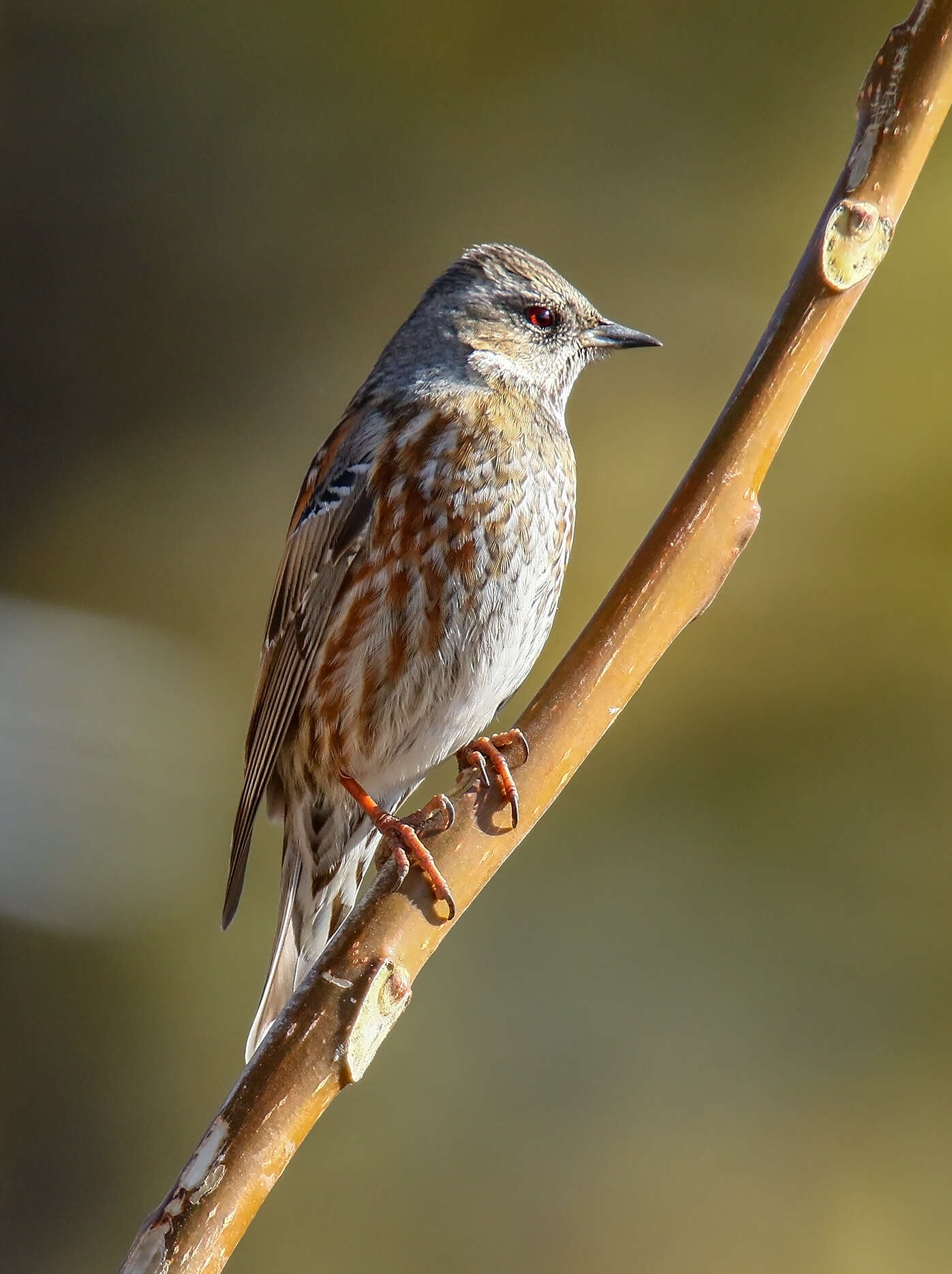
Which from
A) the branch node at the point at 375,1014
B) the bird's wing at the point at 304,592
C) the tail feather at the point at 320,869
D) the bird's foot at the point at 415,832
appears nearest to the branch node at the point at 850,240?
the bird's foot at the point at 415,832

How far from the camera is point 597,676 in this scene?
4.66 feet

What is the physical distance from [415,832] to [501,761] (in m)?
0.29

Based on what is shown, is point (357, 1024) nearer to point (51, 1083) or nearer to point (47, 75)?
point (51, 1083)

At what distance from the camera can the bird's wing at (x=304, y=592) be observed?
2.37 metres

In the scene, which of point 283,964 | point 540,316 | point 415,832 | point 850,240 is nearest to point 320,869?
point 283,964

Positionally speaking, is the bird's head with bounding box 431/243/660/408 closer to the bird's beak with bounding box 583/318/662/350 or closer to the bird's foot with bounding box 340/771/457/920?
the bird's beak with bounding box 583/318/662/350

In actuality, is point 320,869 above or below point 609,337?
below

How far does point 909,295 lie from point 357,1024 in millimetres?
4255

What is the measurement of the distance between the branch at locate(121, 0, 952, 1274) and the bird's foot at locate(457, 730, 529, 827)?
0.01m

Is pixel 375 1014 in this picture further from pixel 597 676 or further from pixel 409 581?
pixel 409 581

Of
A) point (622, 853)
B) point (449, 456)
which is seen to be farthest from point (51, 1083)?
point (449, 456)

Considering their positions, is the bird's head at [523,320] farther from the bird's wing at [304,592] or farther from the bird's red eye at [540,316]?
the bird's wing at [304,592]

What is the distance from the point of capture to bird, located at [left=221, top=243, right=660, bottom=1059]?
2.27m

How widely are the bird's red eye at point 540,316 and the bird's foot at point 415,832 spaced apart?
3.26ft
